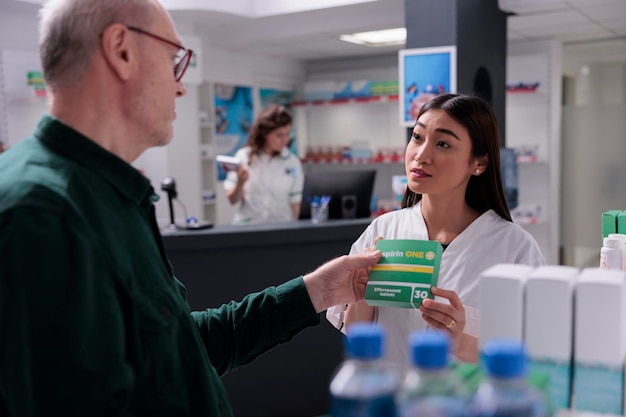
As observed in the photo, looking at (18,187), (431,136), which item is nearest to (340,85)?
(431,136)

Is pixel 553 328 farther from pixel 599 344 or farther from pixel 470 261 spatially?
pixel 470 261

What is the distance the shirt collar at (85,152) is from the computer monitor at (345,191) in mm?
Result: 3157

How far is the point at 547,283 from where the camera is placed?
34.2 inches

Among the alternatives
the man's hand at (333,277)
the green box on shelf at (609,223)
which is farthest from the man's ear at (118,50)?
the green box on shelf at (609,223)

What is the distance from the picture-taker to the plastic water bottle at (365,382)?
0.68m

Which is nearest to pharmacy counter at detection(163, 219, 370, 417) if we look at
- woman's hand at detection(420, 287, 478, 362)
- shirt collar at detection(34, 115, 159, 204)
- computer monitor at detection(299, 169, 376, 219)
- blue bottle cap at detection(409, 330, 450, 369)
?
computer monitor at detection(299, 169, 376, 219)

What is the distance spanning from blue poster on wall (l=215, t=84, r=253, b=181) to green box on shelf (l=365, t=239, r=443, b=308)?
6.33 metres

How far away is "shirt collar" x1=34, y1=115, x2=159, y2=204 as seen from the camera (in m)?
1.18

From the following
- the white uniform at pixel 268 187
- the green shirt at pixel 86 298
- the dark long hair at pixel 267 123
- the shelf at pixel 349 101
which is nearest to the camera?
the green shirt at pixel 86 298

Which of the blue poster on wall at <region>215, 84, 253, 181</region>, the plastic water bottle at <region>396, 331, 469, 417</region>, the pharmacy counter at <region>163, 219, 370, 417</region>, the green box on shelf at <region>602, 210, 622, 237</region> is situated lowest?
the pharmacy counter at <region>163, 219, 370, 417</region>

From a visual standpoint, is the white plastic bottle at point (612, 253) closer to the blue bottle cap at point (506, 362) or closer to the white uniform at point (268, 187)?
the blue bottle cap at point (506, 362)

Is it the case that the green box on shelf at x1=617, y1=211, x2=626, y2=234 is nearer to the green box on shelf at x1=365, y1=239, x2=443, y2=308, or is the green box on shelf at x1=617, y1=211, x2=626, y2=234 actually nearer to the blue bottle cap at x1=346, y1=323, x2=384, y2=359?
the green box on shelf at x1=365, y1=239, x2=443, y2=308

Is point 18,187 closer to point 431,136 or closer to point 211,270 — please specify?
point 431,136

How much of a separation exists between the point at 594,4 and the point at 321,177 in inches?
120
